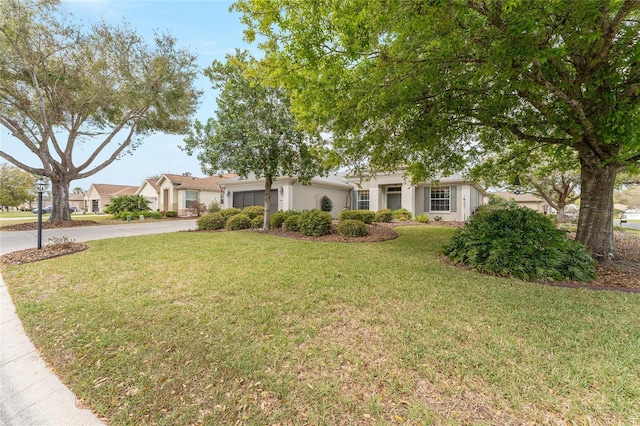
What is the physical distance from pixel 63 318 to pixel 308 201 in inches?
563

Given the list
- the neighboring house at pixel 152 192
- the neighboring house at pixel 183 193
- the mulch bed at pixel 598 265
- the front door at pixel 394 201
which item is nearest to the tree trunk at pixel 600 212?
the mulch bed at pixel 598 265

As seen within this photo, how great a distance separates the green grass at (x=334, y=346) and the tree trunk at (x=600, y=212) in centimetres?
271

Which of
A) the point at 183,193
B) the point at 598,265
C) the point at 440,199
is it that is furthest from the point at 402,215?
the point at 183,193

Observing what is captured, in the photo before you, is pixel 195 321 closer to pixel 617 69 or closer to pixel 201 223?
pixel 617 69

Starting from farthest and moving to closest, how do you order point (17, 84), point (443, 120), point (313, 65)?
point (17, 84) < point (443, 120) < point (313, 65)

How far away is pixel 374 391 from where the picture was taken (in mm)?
2299

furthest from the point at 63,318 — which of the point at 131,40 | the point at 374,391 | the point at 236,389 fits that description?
the point at 131,40

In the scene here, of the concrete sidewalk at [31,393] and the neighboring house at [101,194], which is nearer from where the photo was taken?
the concrete sidewalk at [31,393]

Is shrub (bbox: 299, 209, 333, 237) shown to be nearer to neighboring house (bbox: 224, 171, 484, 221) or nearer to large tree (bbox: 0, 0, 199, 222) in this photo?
neighboring house (bbox: 224, 171, 484, 221)

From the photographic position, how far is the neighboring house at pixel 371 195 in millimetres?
16766

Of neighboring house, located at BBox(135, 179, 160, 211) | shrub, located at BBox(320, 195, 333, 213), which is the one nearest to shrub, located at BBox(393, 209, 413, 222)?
shrub, located at BBox(320, 195, 333, 213)

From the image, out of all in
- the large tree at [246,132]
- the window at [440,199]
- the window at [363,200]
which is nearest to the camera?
the large tree at [246,132]

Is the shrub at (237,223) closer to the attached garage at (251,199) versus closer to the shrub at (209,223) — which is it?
the shrub at (209,223)

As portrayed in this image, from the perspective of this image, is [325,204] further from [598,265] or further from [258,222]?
[598,265]
